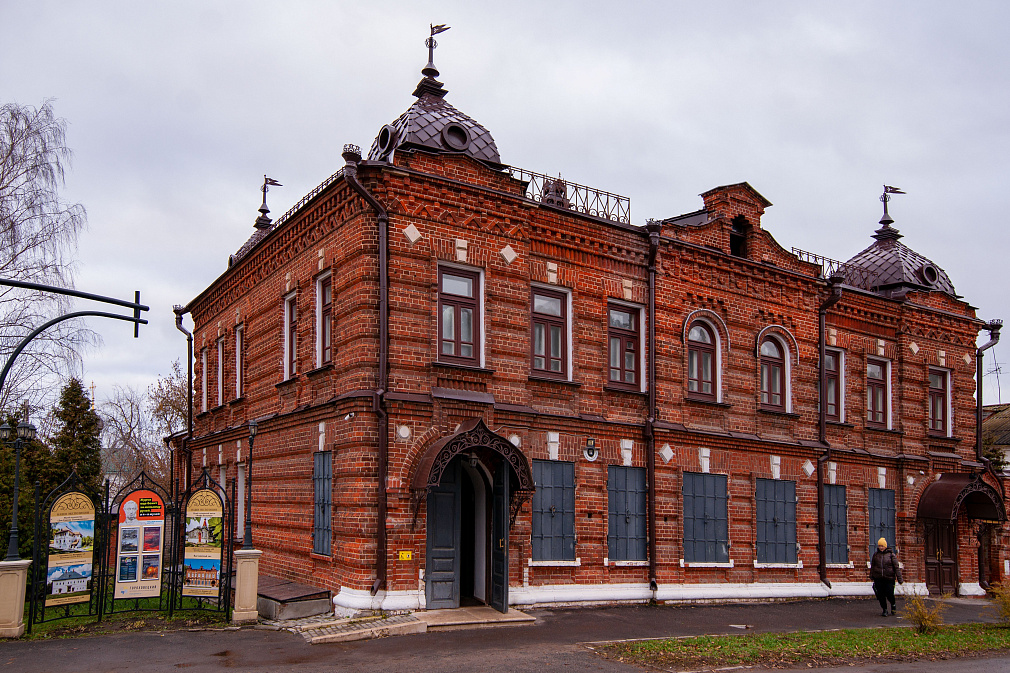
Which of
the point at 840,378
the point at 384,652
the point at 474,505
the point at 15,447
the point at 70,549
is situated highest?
the point at 840,378

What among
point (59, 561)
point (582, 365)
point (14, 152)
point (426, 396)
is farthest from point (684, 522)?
point (14, 152)

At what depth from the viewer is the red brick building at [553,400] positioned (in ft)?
49.0

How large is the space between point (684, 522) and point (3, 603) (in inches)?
469

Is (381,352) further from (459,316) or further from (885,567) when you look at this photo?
(885,567)

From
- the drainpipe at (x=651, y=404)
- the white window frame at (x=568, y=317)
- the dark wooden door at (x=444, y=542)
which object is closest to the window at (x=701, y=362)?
the drainpipe at (x=651, y=404)

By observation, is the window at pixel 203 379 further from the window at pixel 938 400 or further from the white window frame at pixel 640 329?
the window at pixel 938 400

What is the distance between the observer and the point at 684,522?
60.0 ft

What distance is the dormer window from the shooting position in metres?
20.6

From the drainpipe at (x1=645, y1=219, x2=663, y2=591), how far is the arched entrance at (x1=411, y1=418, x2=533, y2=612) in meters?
3.05

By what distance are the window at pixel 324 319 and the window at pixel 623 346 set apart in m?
5.39

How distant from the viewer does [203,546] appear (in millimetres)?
14789

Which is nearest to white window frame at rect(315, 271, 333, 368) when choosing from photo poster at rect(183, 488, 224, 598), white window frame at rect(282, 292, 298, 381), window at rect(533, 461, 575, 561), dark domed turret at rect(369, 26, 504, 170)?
white window frame at rect(282, 292, 298, 381)

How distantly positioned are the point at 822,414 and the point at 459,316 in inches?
392

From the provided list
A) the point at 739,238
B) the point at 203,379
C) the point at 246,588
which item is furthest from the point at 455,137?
the point at 203,379
